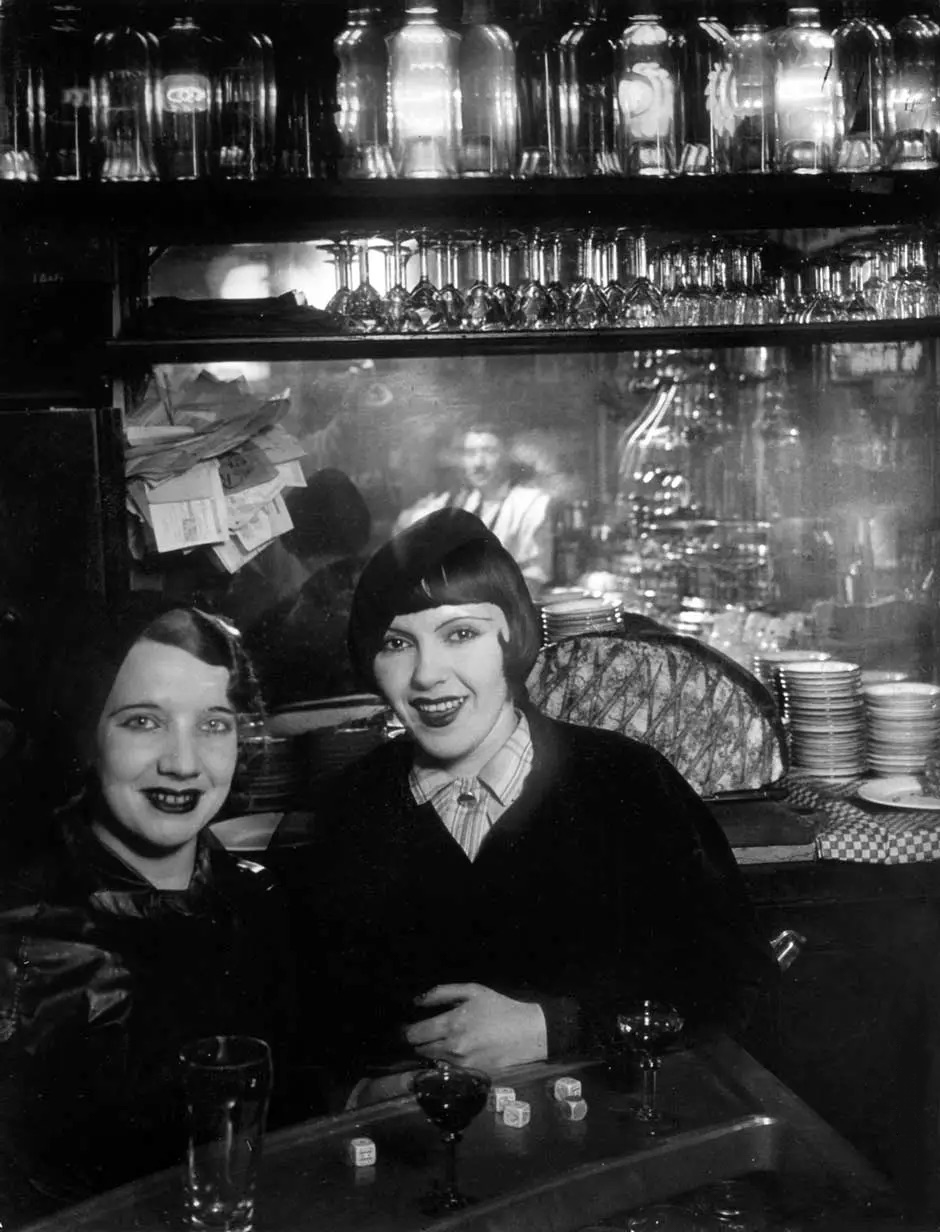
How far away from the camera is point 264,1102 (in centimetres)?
177

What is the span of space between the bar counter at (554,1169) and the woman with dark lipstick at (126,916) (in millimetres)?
891

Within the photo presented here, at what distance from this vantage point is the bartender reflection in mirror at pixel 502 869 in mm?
2814

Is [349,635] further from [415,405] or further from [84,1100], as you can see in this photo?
[84,1100]

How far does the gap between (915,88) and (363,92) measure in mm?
1136

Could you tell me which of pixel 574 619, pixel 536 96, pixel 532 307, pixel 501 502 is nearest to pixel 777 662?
pixel 574 619

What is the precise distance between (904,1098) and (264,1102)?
1.67 meters

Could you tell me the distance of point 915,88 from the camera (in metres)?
3.11

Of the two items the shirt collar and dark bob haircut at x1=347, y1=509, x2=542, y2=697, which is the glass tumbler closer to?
the shirt collar

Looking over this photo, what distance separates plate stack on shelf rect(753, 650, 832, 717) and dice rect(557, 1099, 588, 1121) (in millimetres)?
1396

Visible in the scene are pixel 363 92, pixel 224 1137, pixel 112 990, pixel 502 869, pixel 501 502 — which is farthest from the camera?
pixel 501 502

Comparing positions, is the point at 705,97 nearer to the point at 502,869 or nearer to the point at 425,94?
the point at 425,94

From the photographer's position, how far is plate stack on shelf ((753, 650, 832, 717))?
317 centimetres

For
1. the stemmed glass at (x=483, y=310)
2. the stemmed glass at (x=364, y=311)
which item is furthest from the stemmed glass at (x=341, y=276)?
the stemmed glass at (x=483, y=310)

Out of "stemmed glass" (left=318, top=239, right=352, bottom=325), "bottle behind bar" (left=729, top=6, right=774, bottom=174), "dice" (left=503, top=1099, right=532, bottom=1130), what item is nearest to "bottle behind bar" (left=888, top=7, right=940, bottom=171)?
"bottle behind bar" (left=729, top=6, right=774, bottom=174)
